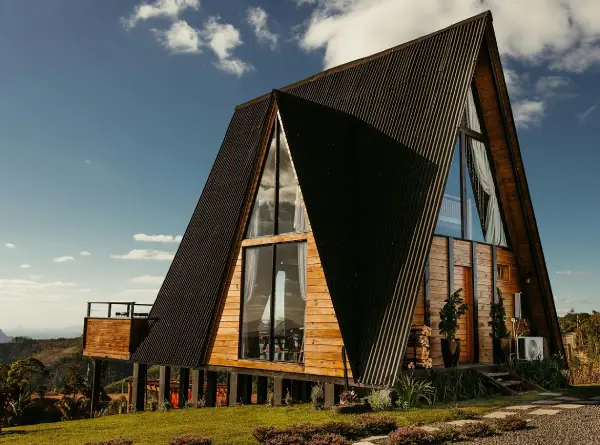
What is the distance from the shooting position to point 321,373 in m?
10.4

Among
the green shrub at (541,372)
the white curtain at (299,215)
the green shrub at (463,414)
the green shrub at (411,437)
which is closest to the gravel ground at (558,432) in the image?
the green shrub at (411,437)

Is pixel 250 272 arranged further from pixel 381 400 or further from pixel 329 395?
pixel 381 400

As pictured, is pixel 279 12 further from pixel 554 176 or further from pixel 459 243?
pixel 554 176

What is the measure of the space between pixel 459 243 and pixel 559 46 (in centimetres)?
700

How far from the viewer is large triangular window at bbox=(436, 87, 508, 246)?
1259 centimetres

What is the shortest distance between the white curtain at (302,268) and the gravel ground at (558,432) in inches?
176

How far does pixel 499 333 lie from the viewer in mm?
13141

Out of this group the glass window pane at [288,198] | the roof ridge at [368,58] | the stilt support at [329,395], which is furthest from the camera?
the roof ridge at [368,58]

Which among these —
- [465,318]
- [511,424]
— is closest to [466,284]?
[465,318]

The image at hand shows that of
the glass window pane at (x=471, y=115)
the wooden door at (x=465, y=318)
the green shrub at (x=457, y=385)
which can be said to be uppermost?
the glass window pane at (x=471, y=115)

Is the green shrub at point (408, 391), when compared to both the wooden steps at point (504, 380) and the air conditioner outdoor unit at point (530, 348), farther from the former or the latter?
the air conditioner outdoor unit at point (530, 348)

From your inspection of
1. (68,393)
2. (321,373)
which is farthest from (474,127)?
Answer: (68,393)

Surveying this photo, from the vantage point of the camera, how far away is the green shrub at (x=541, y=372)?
12567 mm

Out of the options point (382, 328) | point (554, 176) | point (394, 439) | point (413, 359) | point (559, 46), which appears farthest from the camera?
point (554, 176)
